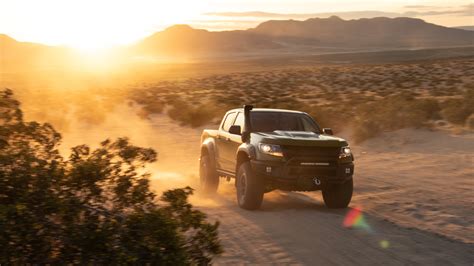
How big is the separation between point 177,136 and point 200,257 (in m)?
21.5

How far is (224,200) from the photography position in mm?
12883

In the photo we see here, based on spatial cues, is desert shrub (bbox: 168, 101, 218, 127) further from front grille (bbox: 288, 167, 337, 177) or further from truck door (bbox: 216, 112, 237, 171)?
front grille (bbox: 288, 167, 337, 177)

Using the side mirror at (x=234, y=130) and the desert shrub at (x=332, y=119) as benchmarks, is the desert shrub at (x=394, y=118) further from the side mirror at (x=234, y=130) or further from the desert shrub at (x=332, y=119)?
the side mirror at (x=234, y=130)

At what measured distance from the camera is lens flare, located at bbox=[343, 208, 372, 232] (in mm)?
10273

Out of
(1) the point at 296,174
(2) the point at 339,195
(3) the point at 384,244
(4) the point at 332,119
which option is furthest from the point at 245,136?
(4) the point at 332,119

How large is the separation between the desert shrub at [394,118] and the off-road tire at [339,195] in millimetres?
11152

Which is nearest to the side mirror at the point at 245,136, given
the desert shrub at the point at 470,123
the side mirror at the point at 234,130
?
the side mirror at the point at 234,130

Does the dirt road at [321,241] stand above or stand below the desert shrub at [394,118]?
above

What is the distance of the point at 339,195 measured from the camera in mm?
11703

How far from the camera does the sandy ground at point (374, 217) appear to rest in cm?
853

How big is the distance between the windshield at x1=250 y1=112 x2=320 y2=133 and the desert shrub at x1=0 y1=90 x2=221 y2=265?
568cm

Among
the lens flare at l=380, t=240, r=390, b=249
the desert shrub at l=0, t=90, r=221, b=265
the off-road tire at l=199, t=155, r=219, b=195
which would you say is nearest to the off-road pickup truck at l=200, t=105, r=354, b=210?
the off-road tire at l=199, t=155, r=219, b=195

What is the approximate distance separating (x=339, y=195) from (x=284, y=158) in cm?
135

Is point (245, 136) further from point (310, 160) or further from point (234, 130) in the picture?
point (310, 160)
